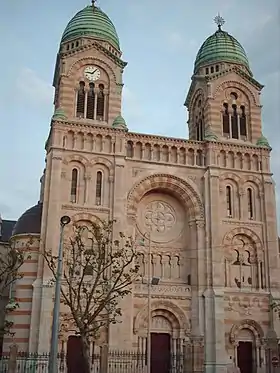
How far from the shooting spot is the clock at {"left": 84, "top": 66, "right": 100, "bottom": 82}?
1550 inches

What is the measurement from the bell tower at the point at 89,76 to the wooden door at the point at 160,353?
1604 centimetres

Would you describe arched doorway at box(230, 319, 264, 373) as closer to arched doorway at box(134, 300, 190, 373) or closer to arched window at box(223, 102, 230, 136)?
arched doorway at box(134, 300, 190, 373)

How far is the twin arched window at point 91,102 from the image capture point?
3831 centimetres

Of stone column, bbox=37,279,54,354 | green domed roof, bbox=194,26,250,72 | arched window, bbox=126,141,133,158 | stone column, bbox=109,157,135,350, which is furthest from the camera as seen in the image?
green domed roof, bbox=194,26,250,72

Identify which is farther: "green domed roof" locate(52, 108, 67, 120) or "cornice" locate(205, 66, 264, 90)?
"cornice" locate(205, 66, 264, 90)

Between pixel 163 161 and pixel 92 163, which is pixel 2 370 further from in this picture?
pixel 163 161

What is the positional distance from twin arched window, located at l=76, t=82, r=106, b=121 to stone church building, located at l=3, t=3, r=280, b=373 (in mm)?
86

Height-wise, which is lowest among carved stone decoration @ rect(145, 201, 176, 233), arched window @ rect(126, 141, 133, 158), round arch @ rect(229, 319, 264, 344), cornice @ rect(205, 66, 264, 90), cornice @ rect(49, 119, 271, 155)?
round arch @ rect(229, 319, 264, 344)

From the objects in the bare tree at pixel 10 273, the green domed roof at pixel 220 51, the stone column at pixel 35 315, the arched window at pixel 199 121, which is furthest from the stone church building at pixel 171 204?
the bare tree at pixel 10 273

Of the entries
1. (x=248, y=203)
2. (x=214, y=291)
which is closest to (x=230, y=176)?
(x=248, y=203)

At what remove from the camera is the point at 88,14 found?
138 ft

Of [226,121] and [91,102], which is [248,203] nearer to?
[226,121]

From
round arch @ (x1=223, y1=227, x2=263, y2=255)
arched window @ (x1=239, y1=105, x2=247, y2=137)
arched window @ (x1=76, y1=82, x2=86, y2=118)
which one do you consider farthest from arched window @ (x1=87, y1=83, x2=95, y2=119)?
round arch @ (x1=223, y1=227, x2=263, y2=255)

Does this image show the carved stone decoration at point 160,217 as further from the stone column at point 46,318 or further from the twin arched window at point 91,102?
the stone column at point 46,318
